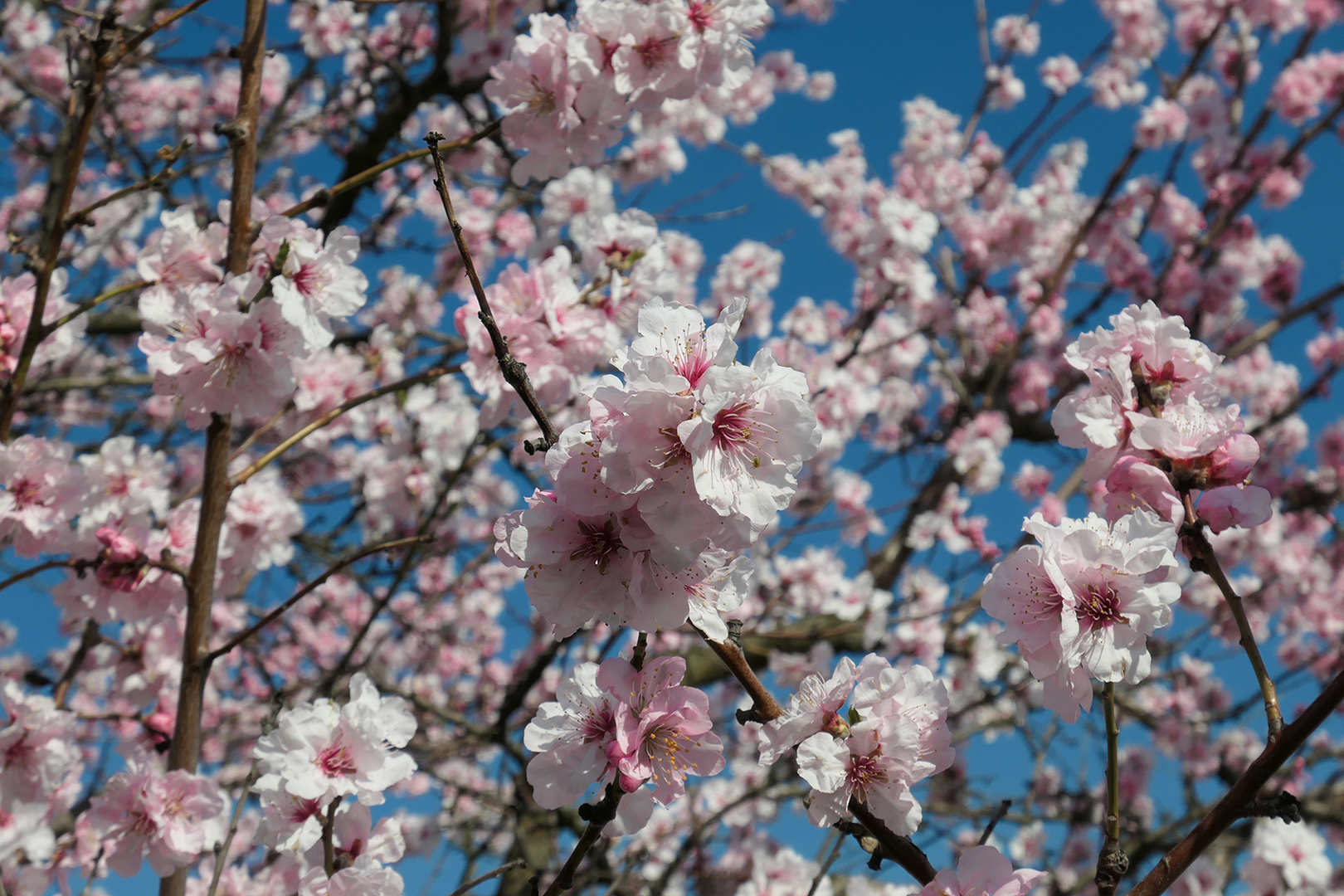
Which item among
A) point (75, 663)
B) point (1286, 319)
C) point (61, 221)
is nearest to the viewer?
point (61, 221)

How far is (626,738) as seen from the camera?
123 cm

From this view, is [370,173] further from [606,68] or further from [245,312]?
[606,68]

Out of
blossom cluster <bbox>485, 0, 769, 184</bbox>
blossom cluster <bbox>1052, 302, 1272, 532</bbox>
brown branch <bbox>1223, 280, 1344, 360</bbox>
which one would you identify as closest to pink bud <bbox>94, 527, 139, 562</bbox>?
blossom cluster <bbox>485, 0, 769, 184</bbox>

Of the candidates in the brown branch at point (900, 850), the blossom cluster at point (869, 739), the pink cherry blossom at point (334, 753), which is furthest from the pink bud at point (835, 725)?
the pink cherry blossom at point (334, 753)

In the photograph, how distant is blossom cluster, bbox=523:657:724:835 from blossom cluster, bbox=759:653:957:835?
121mm

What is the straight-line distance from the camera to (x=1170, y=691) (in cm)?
737

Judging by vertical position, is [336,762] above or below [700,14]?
below

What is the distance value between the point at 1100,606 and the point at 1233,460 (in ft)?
1.08

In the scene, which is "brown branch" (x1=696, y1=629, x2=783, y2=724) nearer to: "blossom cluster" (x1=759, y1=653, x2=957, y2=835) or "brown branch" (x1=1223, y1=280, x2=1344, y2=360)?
"blossom cluster" (x1=759, y1=653, x2=957, y2=835)

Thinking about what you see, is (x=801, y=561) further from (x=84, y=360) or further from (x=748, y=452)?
(x=748, y=452)

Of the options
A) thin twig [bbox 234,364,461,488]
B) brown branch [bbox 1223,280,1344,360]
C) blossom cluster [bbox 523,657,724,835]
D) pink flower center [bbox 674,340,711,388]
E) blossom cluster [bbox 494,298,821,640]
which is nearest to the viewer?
blossom cluster [bbox 494,298,821,640]

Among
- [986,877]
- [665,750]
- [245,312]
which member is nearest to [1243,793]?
[986,877]

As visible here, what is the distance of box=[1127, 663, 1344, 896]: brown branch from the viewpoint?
111 centimetres

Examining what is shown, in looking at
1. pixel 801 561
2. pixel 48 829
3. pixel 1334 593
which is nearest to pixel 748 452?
pixel 48 829
